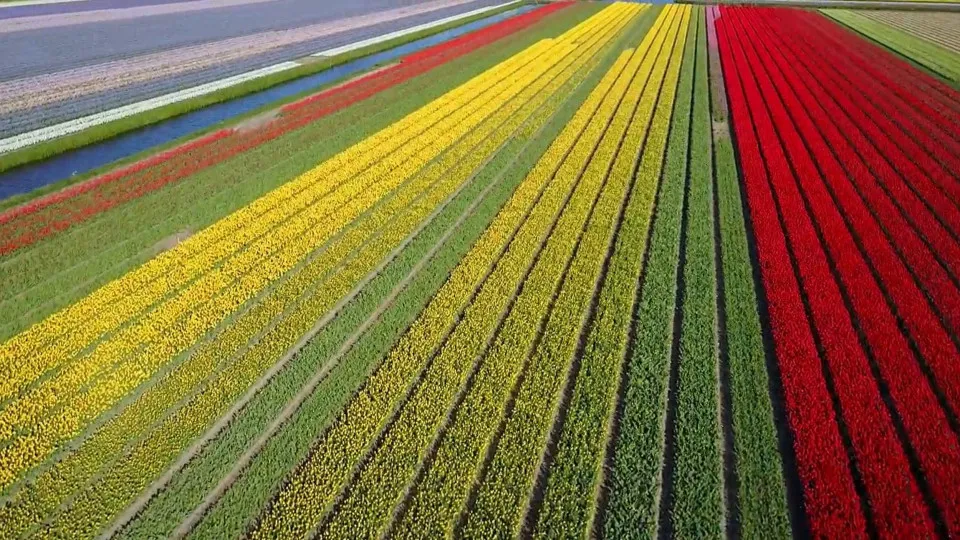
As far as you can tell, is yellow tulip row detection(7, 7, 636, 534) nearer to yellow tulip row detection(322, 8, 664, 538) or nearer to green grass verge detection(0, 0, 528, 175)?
yellow tulip row detection(322, 8, 664, 538)

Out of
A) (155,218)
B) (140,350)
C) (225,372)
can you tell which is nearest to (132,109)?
(155,218)

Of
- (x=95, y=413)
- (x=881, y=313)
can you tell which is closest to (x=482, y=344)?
(x=95, y=413)

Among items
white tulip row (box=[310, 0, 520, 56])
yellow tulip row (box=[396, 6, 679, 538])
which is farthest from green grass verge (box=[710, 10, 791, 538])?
white tulip row (box=[310, 0, 520, 56])

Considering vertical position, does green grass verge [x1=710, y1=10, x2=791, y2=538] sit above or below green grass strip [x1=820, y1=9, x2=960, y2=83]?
below

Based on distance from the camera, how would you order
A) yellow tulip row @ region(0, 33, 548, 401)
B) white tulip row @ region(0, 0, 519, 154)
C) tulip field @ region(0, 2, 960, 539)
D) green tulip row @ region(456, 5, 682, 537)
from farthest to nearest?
white tulip row @ region(0, 0, 519, 154)
yellow tulip row @ region(0, 33, 548, 401)
tulip field @ region(0, 2, 960, 539)
green tulip row @ region(456, 5, 682, 537)

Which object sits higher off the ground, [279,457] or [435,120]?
[435,120]

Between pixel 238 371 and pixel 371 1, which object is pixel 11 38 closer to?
pixel 371 1

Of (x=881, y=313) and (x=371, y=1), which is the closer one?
(x=881, y=313)
